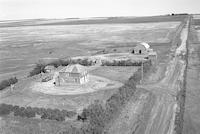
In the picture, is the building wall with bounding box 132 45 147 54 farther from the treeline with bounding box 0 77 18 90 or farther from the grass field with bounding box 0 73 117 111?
the treeline with bounding box 0 77 18 90

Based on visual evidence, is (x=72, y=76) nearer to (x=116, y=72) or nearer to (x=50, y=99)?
(x=50, y=99)

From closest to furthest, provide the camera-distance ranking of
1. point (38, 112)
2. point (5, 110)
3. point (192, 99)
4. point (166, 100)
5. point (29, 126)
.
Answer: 1. point (29, 126)
2. point (38, 112)
3. point (5, 110)
4. point (192, 99)
5. point (166, 100)

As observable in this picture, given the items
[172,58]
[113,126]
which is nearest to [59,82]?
[113,126]

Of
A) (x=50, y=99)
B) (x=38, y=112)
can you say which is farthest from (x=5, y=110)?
(x=50, y=99)

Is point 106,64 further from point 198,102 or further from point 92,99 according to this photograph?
point 198,102

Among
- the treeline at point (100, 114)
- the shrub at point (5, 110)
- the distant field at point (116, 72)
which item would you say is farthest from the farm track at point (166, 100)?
the shrub at point (5, 110)
